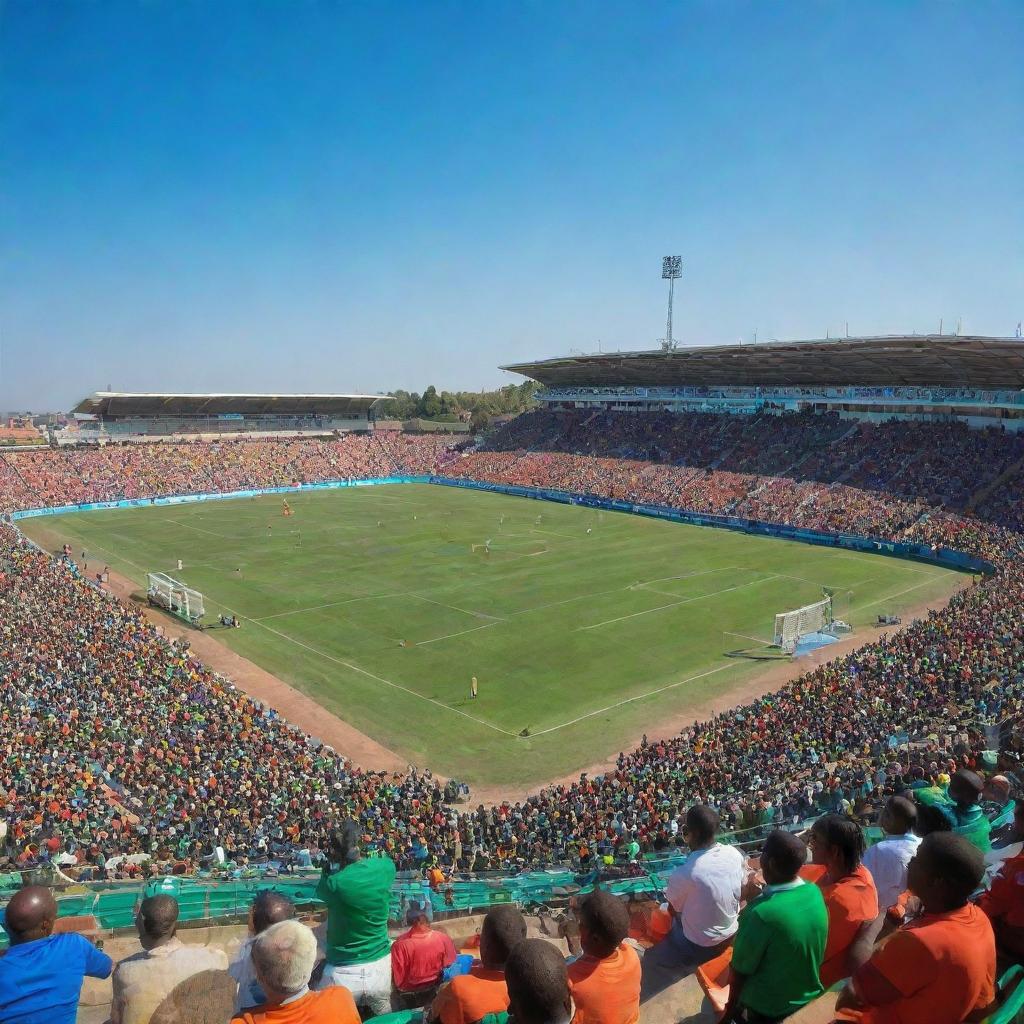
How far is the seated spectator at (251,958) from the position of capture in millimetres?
4180

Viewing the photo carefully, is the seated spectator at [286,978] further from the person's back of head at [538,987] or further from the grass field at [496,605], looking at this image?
the grass field at [496,605]

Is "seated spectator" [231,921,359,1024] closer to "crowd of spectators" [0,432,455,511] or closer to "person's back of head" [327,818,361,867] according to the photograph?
"person's back of head" [327,818,361,867]

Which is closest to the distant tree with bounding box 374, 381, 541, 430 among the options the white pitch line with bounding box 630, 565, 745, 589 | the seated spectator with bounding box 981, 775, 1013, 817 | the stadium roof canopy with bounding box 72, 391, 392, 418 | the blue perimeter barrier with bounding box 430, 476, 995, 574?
the stadium roof canopy with bounding box 72, 391, 392, 418

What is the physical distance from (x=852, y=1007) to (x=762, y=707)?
19698 millimetres

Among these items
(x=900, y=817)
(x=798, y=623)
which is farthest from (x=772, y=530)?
(x=900, y=817)

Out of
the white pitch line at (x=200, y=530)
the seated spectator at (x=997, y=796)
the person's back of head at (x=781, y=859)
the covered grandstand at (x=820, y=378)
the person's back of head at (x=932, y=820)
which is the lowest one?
the white pitch line at (x=200, y=530)

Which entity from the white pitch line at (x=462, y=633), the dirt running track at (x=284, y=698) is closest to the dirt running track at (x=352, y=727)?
the dirt running track at (x=284, y=698)

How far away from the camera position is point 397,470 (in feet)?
305

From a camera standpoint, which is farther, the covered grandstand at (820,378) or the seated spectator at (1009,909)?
the covered grandstand at (820,378)

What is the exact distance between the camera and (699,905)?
530cm

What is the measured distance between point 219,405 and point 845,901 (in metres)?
93.5

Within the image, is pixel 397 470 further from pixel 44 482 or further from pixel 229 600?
pixel 229 600

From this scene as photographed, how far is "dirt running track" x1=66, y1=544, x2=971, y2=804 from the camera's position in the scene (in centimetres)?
2191

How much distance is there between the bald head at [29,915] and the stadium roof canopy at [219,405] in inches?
3410
